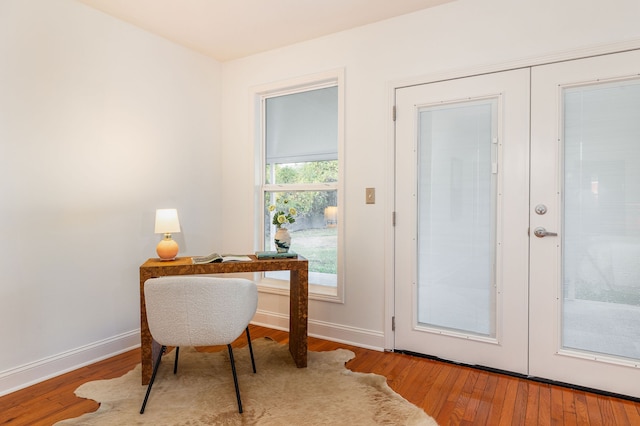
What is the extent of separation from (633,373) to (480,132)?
1.68m

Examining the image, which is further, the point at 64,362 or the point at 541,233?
the point at 64,362

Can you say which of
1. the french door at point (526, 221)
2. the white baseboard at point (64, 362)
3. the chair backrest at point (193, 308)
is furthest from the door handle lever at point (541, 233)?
the white baseboard at point (64, 362)

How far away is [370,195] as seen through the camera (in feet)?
9.96

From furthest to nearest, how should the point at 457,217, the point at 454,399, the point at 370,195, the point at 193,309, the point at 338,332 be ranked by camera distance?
1. the point at 338,332
2. the point at 370,195
3. the point at 457,217
4. the point at 454,399
5. the point at 193,309

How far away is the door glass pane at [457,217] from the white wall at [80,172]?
6.92ft

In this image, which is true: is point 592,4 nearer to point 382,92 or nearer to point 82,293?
point 382,92

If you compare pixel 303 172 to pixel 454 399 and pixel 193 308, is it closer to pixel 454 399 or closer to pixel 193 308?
pixel 193 308

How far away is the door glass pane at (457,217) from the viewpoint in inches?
104

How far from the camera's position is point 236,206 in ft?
12.4

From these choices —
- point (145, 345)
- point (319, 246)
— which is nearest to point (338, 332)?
point (319, 246)

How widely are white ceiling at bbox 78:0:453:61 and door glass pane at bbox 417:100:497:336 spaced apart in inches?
33.9

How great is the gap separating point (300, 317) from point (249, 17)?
2.26 metres

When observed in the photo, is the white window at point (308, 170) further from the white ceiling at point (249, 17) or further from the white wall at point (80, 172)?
the white wall at point (80, 172)

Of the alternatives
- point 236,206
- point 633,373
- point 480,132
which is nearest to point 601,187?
point 480,132
